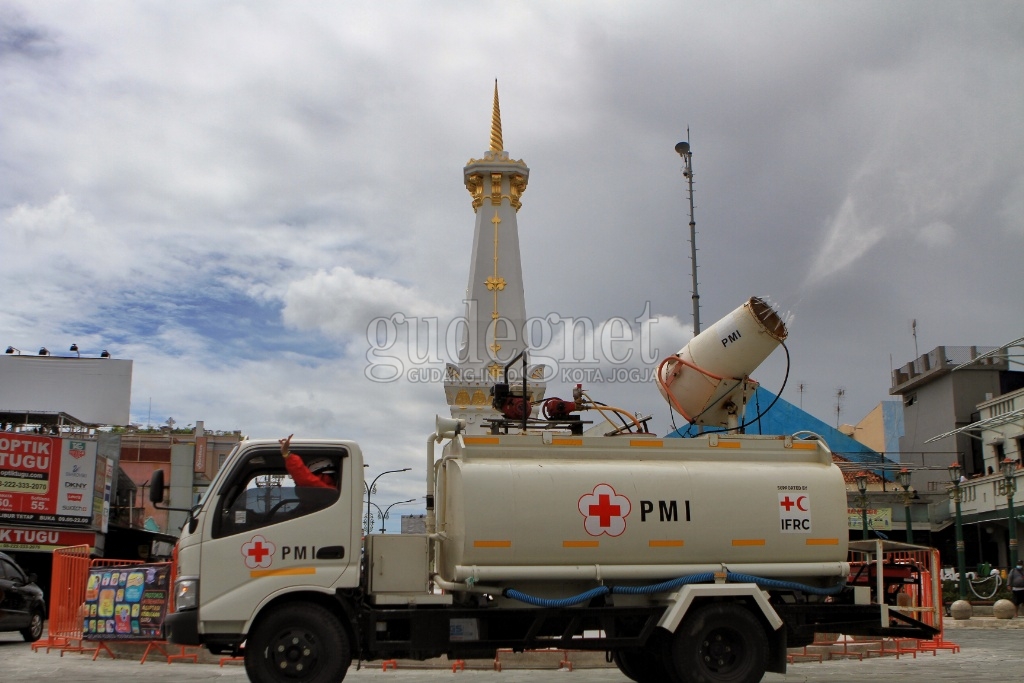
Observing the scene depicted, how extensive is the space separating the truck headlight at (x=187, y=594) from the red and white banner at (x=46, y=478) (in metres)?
29.2

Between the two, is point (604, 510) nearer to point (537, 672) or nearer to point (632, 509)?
point (632, 509)

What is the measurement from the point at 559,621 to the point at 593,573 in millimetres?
672

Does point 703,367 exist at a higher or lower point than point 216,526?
higher

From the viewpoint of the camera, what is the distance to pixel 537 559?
34.1ft

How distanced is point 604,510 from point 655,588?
1.01 m

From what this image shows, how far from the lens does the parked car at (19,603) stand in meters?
19.4

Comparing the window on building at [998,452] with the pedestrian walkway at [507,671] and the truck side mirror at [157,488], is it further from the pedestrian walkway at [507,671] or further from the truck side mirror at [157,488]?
the truck side mirror at [157,488]

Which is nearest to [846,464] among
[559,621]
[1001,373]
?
[1001,373]

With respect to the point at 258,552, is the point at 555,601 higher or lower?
lower

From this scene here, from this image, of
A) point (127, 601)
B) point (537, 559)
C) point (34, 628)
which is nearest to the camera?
point (537, 559)

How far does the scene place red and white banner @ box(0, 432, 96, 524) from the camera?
35438 millimetres

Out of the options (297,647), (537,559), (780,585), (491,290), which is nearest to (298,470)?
(297,647)

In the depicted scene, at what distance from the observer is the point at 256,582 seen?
993cm

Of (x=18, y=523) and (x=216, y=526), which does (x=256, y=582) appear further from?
(x=18, y=523)
